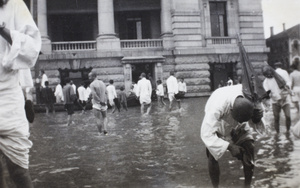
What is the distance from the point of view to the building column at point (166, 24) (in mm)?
23688

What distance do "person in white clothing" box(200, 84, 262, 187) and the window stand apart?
2231cm

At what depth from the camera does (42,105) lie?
19.5m

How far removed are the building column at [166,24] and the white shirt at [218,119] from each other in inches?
794

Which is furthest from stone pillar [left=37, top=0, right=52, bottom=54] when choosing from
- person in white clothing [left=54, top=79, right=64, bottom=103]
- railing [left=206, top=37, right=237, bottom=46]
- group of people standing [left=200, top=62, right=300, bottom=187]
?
group of people standing [left=200, top=62, right=300, bottom=187]

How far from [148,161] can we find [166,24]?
18665 mm

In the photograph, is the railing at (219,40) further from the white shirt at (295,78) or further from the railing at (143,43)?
the white shirt at (295,78)

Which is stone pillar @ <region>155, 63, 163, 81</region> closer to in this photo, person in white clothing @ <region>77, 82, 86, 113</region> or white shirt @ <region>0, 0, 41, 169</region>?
person in white clothing @ <region>77, 82, 86, 113</region>

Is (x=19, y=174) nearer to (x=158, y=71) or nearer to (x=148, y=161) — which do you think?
(x=148, y=161)

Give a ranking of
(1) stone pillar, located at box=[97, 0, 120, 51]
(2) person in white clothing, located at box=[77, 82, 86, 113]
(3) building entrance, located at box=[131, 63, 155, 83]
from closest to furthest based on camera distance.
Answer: (2) person in white clothing, located at box=[77, 82, 86, 113] → (1) stone pillar, located at box=[97, 0, 120, 51] → (3) building entrance, located at box=[131, 63, 155, 83]

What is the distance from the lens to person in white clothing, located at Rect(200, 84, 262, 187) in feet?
11.0

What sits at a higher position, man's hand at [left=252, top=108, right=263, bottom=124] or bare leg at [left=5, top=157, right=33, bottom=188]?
man's hand at [left=252, top=108, right=263, bottom=124]

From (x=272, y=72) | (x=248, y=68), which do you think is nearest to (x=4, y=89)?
(x=248, y=68)

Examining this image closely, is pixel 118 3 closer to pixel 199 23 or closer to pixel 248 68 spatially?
pixel 199 23

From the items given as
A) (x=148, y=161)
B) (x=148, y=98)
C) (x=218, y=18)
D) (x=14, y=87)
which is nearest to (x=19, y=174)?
(x=14, y=87)
